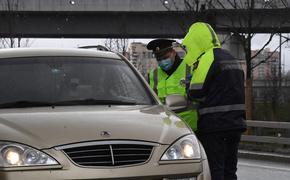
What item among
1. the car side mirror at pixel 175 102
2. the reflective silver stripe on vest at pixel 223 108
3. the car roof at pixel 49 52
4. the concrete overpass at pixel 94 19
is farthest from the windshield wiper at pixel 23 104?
the concrete overpass at pixel 94 19

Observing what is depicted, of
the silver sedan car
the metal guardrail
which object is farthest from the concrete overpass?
the silver sedan car

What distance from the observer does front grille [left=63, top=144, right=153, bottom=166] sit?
4.20 metres

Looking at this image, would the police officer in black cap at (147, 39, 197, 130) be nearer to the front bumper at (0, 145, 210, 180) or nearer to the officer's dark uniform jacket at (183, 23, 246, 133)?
the officer's dark uniform jacket at (183, 23, 246, 133)

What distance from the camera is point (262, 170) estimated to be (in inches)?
450

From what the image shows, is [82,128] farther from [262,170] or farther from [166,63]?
[262,170]

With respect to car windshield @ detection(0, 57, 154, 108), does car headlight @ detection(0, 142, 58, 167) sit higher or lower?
lower

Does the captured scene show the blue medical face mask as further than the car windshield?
Yes

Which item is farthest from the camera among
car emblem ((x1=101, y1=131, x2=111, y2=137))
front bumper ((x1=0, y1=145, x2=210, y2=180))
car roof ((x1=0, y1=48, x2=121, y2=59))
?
car roof ((x1=0, y1=48, x2=121, y2=59))

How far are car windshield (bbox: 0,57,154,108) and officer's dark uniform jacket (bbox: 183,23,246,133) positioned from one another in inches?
22.2

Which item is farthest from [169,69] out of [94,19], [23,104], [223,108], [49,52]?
[94,19]

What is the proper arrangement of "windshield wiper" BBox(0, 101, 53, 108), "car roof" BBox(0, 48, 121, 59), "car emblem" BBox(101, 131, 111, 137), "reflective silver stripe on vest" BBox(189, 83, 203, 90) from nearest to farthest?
"car emblem" BBox(101, 131, 111, 137), "windshield wiper" BBox(0, 101, 53, 108), "car roof" BBox(0, 48, 121, 59), "reflective silver stripe on vest" BBox(189, 83, 203, 90)

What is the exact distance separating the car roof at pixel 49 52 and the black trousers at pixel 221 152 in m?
1.28

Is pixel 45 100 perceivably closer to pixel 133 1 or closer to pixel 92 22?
pixel 133 1

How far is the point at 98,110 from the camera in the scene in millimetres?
4930
